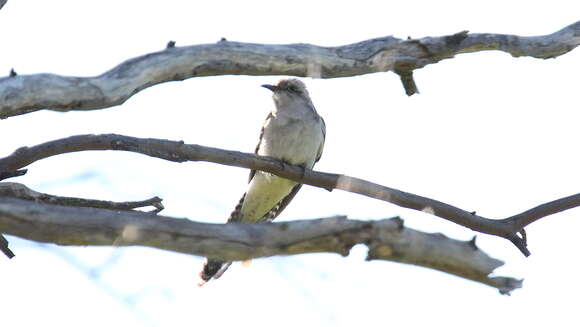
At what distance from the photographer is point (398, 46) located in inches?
293

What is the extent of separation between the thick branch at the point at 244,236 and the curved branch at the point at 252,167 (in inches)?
65.5

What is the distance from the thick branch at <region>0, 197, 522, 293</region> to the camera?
5316mm

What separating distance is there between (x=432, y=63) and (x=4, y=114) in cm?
344

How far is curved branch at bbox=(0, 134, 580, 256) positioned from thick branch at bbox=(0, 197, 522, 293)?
5.46 feet

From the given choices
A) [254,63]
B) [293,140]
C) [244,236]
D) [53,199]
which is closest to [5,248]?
[53,199]

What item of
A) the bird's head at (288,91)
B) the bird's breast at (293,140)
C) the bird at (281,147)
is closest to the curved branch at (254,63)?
the bird's breast at (293,140)

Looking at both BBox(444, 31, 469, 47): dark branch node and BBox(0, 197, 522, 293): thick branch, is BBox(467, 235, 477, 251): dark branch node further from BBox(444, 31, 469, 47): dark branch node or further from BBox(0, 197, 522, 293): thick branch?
BBox(444, 31, 469, 47): dark branch node

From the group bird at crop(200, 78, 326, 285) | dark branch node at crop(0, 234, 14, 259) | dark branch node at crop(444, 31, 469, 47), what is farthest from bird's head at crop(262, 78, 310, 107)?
dark branch node at crop(0, 234, 14, 259)

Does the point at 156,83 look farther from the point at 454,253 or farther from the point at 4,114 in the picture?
the point at 454,253

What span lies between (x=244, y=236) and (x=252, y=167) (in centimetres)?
249

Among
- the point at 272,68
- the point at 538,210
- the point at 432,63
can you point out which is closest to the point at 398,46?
the point at 432,63

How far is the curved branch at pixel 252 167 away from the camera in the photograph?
7027 millimetres

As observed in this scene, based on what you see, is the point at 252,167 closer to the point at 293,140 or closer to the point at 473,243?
the point at 473,243

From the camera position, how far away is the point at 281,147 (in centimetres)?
1073
